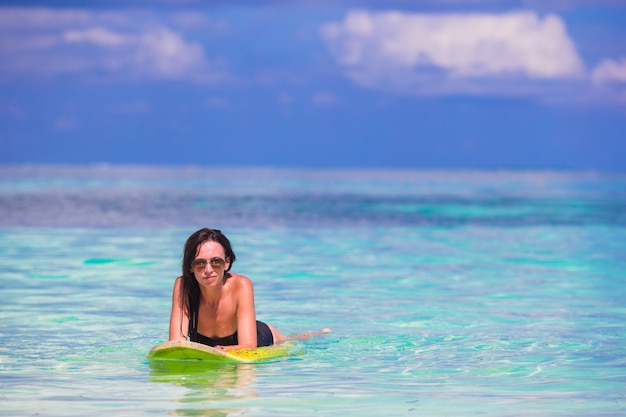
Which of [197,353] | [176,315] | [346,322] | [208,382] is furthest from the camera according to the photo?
[346,322]

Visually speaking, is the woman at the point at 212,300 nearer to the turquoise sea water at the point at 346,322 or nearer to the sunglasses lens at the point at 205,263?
the sunglasses lens at the point at 205,263

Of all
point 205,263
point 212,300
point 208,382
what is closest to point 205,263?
point 205,263

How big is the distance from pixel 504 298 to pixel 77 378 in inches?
236

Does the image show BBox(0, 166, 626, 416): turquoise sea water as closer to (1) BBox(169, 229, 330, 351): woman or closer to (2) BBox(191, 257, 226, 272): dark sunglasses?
(1) BBox(169, 229, 330, 351): woman

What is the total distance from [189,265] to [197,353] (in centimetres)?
57

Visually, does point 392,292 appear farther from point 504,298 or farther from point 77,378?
point 77,378

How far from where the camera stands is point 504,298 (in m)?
11.2

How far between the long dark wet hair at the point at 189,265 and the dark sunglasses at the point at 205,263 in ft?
0.11

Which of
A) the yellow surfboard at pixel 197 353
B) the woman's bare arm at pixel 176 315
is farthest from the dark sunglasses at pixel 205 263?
the yellow surfboard at pixel 197 353

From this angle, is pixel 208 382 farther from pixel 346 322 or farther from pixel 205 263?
pixel 346 322

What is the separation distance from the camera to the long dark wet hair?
6.47 metres

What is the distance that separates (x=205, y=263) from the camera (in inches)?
257

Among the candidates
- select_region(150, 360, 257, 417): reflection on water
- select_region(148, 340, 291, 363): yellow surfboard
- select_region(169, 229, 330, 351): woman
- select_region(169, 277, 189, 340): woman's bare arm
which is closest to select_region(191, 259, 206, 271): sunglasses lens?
select_region(169, 229, 330, 351): woman

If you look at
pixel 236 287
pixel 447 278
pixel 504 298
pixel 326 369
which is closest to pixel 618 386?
pixel 326 369
